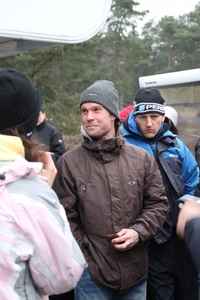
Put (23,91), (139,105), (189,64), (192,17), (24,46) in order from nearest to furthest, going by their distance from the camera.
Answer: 1. (23,91)
2. (24,46)
3. (139,105)
4. (189,64)
5. (192,17)

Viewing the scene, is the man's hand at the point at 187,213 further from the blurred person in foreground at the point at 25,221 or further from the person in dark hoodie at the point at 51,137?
the person in dark hoodie at the point at 51,137

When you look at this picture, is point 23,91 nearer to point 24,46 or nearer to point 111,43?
point 24,46

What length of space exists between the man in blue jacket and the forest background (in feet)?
10.6

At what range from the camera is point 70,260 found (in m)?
1.41

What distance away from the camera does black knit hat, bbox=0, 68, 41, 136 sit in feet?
4.73

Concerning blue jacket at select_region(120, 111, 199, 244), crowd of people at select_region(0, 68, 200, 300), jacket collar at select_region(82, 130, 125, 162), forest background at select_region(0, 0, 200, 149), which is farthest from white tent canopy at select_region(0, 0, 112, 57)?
forest background at select_region(0, 0, 200, 149)

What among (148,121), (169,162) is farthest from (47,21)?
(169,162)

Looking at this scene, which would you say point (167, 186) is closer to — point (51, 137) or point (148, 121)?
point (148, 121)

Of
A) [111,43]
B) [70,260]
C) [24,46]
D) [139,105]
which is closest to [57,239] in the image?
[70,260]

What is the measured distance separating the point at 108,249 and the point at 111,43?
23.3 m

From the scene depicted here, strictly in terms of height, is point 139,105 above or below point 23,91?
below

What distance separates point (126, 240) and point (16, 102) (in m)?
1.19

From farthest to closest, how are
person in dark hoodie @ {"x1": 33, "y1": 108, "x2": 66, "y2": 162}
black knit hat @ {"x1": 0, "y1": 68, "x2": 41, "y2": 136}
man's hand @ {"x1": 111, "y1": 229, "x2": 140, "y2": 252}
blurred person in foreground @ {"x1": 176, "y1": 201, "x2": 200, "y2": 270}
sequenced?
person in dark hoodie @ {"x1": 33, "y1": 108, "x2": 66, "y2": 162} < man's hand @ {"x1": 111, "y1": 229, "x2": 140, "y2": 252} < blurred person in foreground @ {"x1": 176, "y1": 201, "x2": 200, "y2": 270} < black knit hat @ {"x1": 0, "y1": 68, "x2": 41, "y2": 136}

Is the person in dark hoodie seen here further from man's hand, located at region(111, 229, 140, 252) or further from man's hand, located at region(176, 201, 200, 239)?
man's hand, located at region(176, 201, 200, 239)
